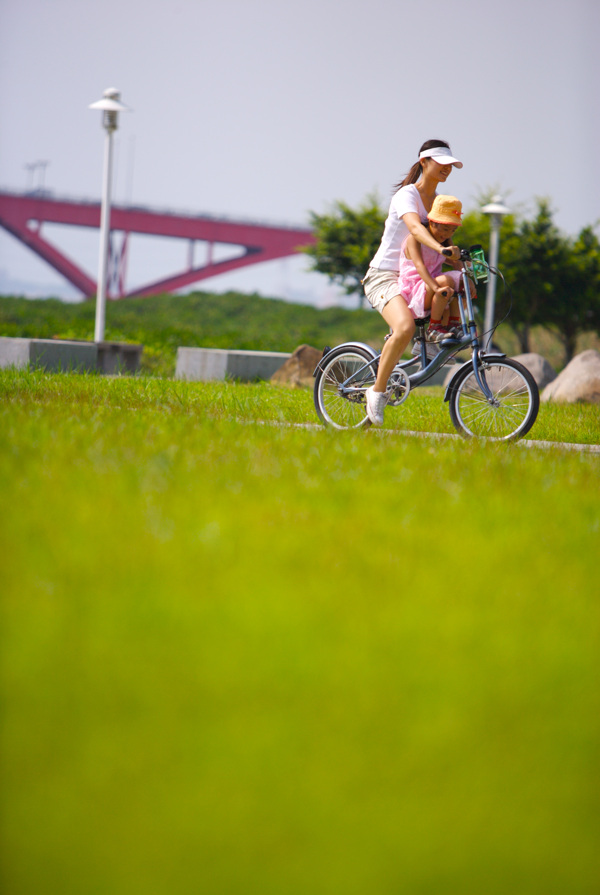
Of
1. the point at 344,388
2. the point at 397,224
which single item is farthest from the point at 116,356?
the point at 397,224

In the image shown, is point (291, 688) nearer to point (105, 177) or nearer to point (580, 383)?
point (580, 383)

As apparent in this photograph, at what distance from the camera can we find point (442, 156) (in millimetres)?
5406

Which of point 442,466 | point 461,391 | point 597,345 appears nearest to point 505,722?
point 442,466

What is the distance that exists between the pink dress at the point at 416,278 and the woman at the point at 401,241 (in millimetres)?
52

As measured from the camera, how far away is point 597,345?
1212 inches

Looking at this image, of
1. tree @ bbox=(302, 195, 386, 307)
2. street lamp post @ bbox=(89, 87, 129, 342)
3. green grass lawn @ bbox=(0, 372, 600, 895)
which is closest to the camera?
green grass lawn @ bbox=(0, 372, 600, 895)

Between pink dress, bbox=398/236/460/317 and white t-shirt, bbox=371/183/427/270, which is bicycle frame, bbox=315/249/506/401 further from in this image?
white t-shirt, bbox=371/183/427/270

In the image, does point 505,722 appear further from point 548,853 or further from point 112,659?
point 112,659

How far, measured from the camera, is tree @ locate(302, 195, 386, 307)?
27125 mm

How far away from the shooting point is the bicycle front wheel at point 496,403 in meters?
5.43

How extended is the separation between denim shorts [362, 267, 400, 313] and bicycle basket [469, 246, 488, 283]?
1.67 feet

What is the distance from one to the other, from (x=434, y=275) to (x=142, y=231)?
121ft

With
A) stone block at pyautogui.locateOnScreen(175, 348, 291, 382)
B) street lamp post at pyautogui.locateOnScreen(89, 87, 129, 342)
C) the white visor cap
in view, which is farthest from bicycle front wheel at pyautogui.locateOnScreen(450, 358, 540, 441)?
street lamp post at pyautogui.locateOnScreen(89, 87, 129, 342)

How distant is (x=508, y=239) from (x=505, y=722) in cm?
2801
